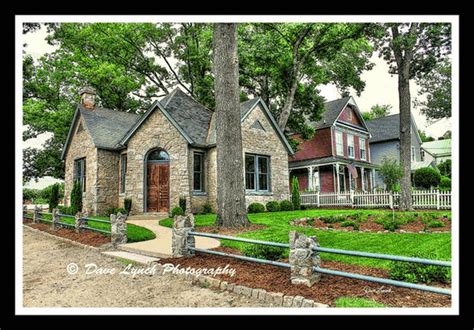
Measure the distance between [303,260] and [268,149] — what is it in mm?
12727

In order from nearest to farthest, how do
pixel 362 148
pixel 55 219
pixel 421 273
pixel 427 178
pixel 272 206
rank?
pixel 421 273 → pixel 55 219 → pixel 272 206 → pixel 427 178 → pixel 362 148

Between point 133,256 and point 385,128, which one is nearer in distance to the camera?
point 133,256

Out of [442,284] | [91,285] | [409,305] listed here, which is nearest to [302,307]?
[409,305]

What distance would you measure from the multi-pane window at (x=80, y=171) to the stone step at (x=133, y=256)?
1099 centimetres

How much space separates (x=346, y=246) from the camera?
7000 mm

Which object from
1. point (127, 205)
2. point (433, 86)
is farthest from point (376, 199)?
point (127, 205)

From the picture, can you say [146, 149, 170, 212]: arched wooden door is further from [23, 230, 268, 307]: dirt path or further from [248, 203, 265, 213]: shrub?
[23, 230, 268, 307]: dirt path

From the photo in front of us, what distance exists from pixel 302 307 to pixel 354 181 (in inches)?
906

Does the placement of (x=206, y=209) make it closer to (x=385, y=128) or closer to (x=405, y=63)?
(x=405, y=63)

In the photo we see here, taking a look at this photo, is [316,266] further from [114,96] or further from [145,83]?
[145,83]

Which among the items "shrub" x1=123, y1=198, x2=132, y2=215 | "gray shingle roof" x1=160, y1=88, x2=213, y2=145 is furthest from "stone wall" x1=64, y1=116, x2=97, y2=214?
"gray shingle roof" x1=160, y1=88, x2=213, y2=145

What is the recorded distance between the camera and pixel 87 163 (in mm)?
17141
